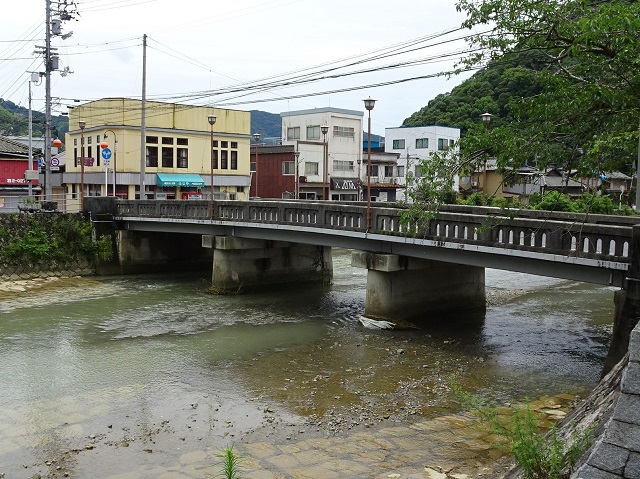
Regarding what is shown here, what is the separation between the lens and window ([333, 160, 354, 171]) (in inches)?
2267

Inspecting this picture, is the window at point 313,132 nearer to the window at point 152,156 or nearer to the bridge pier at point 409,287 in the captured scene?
the window at point 152,156

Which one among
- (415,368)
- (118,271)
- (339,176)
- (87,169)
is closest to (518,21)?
(415,368)

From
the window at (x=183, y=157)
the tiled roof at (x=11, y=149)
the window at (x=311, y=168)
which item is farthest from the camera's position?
the window at (x=311, y=168)

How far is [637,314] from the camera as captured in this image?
12914 millimetres

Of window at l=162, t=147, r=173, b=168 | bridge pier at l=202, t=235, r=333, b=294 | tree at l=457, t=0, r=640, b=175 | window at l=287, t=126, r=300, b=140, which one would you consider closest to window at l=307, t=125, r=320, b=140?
window at l=287, t=126, r=300, b=140

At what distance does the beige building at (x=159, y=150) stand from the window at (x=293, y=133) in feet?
41.1

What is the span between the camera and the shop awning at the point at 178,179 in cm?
4350

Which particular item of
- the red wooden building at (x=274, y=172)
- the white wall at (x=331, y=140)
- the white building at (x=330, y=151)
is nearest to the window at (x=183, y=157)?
the red wooden building at (x=274, y=172)

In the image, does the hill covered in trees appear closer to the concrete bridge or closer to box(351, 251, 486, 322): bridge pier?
the concrete bridge

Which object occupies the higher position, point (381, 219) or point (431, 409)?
point (381, 219)

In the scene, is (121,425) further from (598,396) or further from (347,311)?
(347,311)

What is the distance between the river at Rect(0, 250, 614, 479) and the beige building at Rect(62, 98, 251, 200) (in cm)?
1788

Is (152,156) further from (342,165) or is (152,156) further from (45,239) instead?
(342,165)

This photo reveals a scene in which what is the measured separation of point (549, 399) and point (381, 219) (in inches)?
307
